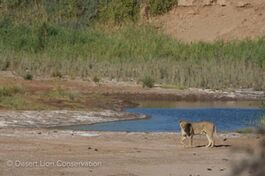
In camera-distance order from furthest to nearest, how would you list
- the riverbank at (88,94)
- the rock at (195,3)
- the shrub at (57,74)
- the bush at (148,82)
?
the rock at (195,3)
the shrub at (57,74)
the bush at (148,82)
the riverbank at (88,94)

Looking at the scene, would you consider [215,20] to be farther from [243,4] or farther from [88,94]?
[88,94]

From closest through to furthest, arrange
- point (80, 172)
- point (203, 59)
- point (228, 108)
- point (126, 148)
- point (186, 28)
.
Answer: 1. point (80, 172)
2. point (126, 148)
3. point (228, 108)
4. point (203, 59)
5. point (186, 28)

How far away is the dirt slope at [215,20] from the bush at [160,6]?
49 cm

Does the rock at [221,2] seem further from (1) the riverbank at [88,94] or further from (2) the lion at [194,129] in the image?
(2) the lion at [194,129]

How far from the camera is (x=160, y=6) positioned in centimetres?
6431

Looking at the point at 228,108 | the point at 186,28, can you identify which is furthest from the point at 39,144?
the point at 186,28

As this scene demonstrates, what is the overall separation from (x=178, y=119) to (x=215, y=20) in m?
38.1

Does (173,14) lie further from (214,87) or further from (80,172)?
(80,172)

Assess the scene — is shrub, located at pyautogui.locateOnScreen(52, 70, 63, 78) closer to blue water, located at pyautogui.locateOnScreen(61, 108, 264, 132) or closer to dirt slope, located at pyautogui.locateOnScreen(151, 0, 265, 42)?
blue water, located at pyautogui.locateOnScreen(61, 108, 264, 132)

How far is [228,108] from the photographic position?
29.5 metres

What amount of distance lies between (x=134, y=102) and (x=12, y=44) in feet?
59.9

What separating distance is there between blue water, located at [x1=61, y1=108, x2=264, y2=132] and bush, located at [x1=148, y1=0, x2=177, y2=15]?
3554 cm

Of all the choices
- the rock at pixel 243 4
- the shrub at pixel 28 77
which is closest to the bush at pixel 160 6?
the rock at pixel 243 4

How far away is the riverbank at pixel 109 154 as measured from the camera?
11586 mm
